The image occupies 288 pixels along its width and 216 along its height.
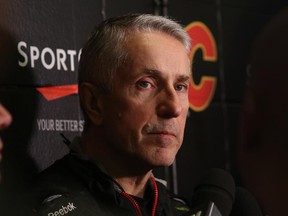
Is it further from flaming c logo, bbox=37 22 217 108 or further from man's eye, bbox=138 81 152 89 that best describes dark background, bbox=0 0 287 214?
man's eye, bbox=138 81 152 89

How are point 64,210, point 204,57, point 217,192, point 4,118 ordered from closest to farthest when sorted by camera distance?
point 64,210, point 217,192, point 4,118, point 204,57

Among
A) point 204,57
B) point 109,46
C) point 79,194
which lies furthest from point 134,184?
point 204,57

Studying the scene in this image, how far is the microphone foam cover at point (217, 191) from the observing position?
1221 millimetres

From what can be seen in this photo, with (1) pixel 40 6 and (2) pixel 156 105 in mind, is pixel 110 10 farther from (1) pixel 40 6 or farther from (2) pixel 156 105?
(2) pixel 156 105

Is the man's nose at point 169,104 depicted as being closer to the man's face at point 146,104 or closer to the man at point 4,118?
the man's face at point 146,104

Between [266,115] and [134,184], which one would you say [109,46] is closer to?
[134,184]

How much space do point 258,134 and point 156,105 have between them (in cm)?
72

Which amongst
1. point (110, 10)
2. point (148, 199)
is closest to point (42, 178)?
point (148, 199)

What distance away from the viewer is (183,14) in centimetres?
173

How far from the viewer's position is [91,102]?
1.25 metres

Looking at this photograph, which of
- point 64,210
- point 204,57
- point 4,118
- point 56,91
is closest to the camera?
point 64,210

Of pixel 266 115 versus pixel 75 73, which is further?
pixel 266 115

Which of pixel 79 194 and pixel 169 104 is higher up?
pixel 169 104

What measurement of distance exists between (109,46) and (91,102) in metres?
0.11
